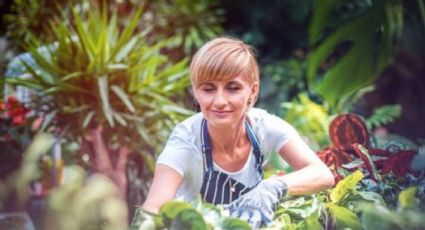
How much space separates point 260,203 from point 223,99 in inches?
9.7

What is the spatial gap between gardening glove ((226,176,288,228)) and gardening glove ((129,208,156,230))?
216 mm

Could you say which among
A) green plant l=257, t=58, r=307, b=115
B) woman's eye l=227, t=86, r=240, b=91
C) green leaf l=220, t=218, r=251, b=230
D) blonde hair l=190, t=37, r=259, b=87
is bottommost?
green plant l=257, t=58, r=307, b=115

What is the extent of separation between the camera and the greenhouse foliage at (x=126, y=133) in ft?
4.08

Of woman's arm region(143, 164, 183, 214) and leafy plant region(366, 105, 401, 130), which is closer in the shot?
woman's arm region(143, 164, 183, 214)

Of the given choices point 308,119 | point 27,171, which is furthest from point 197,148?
point 308,119

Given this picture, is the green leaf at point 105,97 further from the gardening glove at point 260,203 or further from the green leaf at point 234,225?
the green leaf at point 234,225

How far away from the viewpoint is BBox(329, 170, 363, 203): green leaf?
137cm

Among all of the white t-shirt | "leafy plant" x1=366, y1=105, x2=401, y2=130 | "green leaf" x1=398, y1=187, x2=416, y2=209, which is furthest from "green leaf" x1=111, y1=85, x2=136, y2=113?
"green leaf" x1=398, y1=187, x2=416, y2=209

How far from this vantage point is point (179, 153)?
4.75ft

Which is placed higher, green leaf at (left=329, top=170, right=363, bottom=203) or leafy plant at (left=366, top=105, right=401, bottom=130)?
green leaf at (left=329, top=170, right=363, bottom=203)

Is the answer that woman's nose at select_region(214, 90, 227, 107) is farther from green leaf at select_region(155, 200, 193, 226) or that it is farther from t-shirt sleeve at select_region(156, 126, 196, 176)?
green leaf at select_region(155, 200, 193, 226)

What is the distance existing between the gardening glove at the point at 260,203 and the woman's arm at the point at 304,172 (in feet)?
0.14

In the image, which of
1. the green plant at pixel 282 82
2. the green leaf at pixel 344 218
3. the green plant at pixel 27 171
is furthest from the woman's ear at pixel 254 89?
the green plant at pixel 282 82

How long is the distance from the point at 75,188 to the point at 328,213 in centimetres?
82
